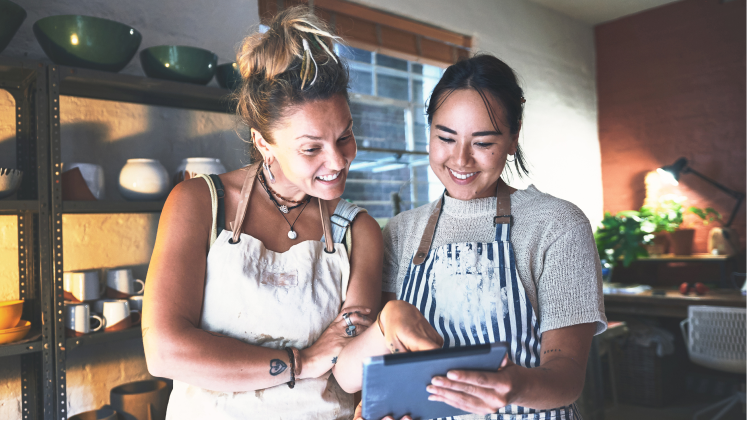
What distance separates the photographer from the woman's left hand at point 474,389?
88cm

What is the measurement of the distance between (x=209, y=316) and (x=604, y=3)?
5177 mm

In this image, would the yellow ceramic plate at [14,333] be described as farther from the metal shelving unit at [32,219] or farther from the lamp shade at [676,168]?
the lamp shade at [676,168]

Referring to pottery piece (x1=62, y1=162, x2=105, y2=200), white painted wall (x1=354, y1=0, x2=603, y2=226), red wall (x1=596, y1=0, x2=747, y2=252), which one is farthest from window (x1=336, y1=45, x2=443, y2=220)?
red wall (x1=596, y1=0, x2=747, y2=252)

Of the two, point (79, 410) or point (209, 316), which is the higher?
point (209, 316)

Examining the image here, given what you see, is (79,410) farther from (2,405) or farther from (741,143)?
(741,143)

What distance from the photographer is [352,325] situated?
1.23 metres

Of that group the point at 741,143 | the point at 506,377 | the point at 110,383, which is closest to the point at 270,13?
the point at 110,383

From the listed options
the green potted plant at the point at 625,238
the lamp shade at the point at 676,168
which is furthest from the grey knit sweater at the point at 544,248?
the lamp shade at the point at 676,168

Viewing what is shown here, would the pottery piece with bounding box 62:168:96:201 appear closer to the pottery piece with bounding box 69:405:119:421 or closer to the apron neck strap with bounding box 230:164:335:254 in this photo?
the pottery piece with bounding box 69:405:119:421

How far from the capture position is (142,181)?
2.11m

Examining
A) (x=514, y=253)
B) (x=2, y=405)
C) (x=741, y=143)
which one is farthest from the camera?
(x=741, y=143)

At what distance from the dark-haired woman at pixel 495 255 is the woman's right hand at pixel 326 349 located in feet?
0.12

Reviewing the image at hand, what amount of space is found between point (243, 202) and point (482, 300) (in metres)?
0.63

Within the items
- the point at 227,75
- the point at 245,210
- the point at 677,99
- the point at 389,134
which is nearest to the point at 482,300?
the point at 245,210
